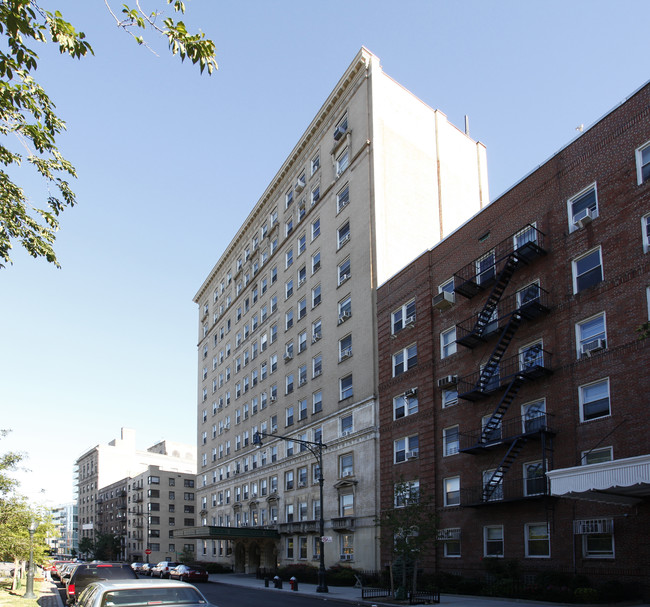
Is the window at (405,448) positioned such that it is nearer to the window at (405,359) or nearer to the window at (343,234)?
Result: the window at (405,359)

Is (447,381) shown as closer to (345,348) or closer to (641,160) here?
(345,348)

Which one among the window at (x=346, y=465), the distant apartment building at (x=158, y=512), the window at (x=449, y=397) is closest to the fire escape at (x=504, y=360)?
the window at (x=449, y=397)

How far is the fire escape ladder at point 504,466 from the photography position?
27.5m

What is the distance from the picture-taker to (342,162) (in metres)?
49.6

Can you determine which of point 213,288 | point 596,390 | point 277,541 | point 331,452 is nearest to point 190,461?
point 213,288

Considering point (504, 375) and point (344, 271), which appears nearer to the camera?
point (504, 375)

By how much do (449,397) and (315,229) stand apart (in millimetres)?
22537

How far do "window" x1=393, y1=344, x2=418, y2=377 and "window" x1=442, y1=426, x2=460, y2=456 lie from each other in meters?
4.71

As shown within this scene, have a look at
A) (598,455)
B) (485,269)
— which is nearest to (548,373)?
(598,455)

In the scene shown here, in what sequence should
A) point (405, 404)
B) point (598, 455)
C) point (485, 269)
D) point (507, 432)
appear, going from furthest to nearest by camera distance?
1. point (405, 404)
2. point (485, 269)
3. point (507, 432)
4. point (598, 455)

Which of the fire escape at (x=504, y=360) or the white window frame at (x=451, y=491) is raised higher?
the fire escape at (x=504, y=360)

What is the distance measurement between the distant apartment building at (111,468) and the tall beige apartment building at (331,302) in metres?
76.7

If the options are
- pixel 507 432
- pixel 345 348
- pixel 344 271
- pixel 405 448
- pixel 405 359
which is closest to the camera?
pixel 507 432

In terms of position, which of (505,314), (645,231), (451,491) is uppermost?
(645,231)
